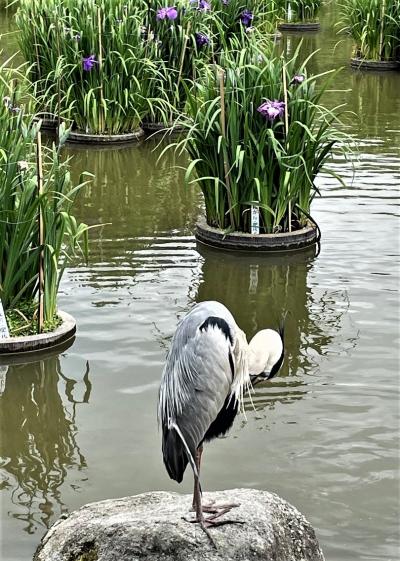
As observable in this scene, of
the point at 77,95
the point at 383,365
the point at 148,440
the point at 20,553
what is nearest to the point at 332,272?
the point at 383,365

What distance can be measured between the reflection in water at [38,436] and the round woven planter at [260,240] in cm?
189

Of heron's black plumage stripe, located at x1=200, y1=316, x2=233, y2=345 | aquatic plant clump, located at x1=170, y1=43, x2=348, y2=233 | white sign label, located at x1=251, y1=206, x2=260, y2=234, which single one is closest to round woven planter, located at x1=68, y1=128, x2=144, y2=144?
aquatic plant clump, located at x1=170, y1=43, x2=348, y2=233

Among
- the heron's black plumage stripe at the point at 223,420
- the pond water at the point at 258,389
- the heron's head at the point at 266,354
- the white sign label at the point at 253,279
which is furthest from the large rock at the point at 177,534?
the white sign label at the point at 253,279

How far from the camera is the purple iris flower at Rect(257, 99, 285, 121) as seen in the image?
5.91 metres

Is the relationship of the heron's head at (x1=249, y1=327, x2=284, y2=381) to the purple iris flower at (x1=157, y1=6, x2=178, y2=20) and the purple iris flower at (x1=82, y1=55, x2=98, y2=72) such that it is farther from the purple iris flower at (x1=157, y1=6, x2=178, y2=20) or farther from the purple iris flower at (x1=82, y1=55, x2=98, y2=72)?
the purple iris flower at (x1=157, y1=6, x2=178, y2=20)

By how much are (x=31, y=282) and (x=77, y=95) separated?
4203 millimetres

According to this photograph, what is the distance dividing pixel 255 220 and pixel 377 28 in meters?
7.15

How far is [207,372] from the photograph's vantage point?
2.75 meters

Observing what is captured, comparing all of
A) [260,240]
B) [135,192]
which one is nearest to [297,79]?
[260,240]

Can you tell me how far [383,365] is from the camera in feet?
15.9

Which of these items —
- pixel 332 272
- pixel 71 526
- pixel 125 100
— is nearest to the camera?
pixel 71 526

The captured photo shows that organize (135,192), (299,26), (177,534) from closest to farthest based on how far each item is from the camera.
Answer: (177,534), (135,192), (299,26)

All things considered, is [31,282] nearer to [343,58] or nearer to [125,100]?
[125,100]

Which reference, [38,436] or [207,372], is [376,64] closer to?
[38,436]
